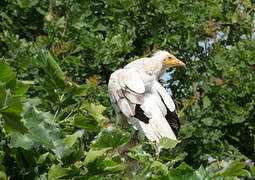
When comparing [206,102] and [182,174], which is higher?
[182,174]

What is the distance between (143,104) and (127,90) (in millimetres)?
149

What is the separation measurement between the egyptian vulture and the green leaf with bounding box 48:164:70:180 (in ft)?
6.71

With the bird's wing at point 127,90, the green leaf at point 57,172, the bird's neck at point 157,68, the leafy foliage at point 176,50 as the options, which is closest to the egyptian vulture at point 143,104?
the bird's wing at point 127,90

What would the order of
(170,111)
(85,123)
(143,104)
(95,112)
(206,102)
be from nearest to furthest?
(85,123) → (95,112) → (143,104) → (170,111) → (206,102)

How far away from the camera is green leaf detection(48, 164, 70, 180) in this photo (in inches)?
54.4

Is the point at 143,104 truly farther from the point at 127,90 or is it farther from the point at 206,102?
the point at 206,102

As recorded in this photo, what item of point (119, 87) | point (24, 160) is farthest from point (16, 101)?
point (119, 87)

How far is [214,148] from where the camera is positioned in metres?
5.99

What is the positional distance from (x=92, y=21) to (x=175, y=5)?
789mm

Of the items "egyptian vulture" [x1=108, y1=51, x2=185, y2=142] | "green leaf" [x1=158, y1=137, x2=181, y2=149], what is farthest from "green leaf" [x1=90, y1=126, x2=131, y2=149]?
"egyptian vulture" [x1=108, y1=51, x2=185, y2=142]

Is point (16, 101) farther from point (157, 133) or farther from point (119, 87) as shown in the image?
point (119, 87)

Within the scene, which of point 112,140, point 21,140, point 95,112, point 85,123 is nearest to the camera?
point 21,140

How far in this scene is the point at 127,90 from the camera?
12.3 feet

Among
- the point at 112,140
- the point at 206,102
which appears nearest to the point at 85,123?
the point at 112,140
